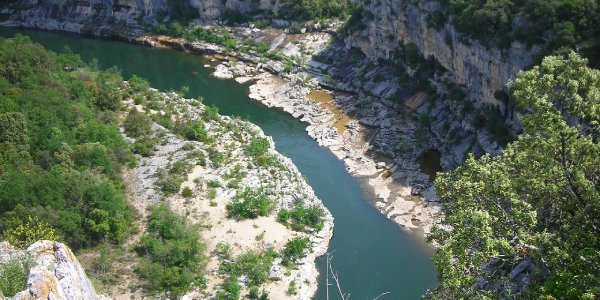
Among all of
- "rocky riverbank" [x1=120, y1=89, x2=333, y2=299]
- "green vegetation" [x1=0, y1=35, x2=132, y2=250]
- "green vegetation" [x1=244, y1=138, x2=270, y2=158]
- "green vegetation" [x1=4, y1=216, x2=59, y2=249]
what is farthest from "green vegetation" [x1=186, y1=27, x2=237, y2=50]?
"green vegetation" [x1=4, y1=216, x2=59, y2=249]

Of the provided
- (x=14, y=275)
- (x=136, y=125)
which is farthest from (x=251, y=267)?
(x=136, y=125)

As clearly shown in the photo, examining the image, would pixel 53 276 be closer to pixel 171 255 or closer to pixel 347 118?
pixel 171 255

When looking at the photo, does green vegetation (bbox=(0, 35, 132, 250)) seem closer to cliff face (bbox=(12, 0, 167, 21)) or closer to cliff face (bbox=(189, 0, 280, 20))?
cliff face (bbox=(189, 0, 280, 20))

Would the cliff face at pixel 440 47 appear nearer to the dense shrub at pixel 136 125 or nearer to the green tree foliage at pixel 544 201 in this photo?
the green tree foliage at pixel 544 201

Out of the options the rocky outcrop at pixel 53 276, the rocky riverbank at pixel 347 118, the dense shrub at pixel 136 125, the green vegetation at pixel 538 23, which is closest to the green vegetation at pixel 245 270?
the rocky riverbank at pixel 347 118

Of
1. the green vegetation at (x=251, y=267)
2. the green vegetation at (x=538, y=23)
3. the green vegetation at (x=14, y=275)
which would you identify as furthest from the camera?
the green vegetation at (x=538, y=23)

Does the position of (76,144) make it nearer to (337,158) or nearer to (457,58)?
(337,158)

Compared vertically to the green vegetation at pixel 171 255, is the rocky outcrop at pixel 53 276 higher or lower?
higher
